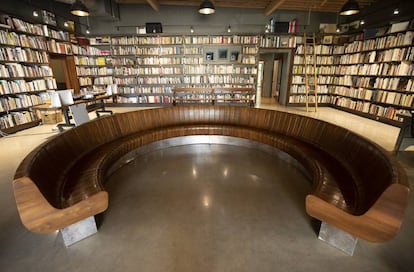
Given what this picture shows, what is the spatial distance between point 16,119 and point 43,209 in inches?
180

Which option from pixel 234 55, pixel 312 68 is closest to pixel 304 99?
pixel 312 68

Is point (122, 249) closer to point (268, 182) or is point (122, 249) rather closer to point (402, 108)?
point (268, 182)

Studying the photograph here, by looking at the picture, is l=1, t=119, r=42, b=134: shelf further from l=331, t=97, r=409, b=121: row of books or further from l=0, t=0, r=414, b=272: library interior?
l=331, t=97, r=409, b=121: row of books

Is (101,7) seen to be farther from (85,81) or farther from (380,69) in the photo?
(380,69)

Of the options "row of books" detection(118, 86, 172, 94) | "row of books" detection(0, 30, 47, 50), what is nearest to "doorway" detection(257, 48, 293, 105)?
"row of books" detection(118, 86, 172, 94)

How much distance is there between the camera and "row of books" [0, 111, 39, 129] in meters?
4.23

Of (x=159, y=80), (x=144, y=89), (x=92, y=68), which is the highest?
(x=92, y=68)

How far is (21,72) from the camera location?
450 cm

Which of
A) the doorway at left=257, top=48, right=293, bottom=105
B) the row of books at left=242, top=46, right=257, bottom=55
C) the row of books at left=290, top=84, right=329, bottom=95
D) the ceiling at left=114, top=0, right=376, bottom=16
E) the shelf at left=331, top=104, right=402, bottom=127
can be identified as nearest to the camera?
the shelf at left=331, top=104, right=402, bottom=127

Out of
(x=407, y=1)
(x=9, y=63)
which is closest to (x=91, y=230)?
(x=9, y=63)

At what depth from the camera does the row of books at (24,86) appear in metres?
4.18

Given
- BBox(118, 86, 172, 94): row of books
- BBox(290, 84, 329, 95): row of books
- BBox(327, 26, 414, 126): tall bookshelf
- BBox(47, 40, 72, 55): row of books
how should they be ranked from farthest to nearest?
BBox(118, 86, 172, 94): row of books, BBox(290, 84, 329, 95): row of books, BBox(47, 40, 72, 55): row of books, BBox(327, 26, 414, 126): tall bookshelf

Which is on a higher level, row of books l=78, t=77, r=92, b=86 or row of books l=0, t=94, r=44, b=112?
row of books l=78, t=77, r=92, b=86

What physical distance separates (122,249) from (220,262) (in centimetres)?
76
